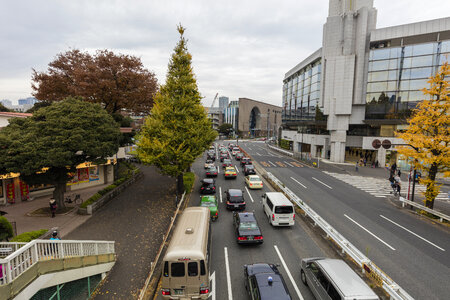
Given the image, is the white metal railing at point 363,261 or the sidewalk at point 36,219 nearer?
the white metal railing at point 363,261

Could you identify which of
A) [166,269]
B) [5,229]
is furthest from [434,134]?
[5,229]

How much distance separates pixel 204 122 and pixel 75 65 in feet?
70.3

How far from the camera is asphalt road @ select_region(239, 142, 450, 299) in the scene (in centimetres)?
1112

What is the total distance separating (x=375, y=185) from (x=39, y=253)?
3439 cm

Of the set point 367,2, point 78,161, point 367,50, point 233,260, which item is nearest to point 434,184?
point 233,260

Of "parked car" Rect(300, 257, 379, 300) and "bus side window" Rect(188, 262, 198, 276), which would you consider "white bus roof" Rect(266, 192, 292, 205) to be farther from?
"bus side window" Rect(188, 262, 198, 276)

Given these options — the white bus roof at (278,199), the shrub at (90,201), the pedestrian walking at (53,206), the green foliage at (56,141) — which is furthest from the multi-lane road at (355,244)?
the pedestrian walking at (53,206)

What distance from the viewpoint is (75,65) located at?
3181cm

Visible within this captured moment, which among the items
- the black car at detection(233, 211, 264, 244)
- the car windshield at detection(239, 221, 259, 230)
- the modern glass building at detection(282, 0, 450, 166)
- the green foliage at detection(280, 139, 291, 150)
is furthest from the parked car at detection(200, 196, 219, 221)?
the green foliage at detection(280, 139, 291, 150)

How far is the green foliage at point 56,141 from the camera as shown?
14.9 m

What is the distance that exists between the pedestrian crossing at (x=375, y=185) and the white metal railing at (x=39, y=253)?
27055 millimetres

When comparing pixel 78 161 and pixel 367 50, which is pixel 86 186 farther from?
pixel 367 50

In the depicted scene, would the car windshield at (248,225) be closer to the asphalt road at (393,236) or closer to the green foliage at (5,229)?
the asphalt road at (393,236)

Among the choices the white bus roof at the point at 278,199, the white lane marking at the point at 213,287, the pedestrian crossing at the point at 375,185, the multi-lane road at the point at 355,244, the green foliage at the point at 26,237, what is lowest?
the white lane marking at the point at 213,287
